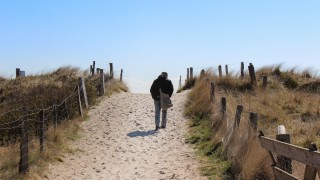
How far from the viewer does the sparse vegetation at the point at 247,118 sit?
845 centimetres

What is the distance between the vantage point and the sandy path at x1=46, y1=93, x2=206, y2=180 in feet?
31.1

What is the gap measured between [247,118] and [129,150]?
3576mm

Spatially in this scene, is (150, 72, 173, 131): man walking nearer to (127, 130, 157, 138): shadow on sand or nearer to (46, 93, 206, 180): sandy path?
(127, 130, 157, 138): shadow on sand

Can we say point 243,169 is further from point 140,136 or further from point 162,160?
point 140,136

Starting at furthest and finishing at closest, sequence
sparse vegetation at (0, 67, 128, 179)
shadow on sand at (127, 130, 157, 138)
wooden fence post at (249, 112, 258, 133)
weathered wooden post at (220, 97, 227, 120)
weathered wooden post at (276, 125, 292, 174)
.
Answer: shadow on sand at (127, 130, 157, 138) → weathered wooden post at (220, 97, 227, 120) → sparse vegetation at (0, 67, 128, 179) → wooden fence post at (249, 112, 258, 133) → weathered wooden post at (276, 125, 292, 174)

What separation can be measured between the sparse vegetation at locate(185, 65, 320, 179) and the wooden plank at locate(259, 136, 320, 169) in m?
0.83

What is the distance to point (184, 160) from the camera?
10594 mm

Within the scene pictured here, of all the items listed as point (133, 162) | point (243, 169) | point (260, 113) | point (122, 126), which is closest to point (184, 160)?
point (133, 162)

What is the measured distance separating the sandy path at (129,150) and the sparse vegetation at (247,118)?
0.55 metres

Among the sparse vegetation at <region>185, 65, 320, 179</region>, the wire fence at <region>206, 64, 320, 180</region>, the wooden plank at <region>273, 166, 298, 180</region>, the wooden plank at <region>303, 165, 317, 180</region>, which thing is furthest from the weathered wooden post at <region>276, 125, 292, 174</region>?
the wooden plank at <region>303, 165, 317, 180</region>

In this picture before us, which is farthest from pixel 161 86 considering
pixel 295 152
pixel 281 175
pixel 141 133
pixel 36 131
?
pixel 295 152

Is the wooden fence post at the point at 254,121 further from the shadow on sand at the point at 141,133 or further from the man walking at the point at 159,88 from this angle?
the man walking at the point at 159,88

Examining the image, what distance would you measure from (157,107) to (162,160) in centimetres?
385

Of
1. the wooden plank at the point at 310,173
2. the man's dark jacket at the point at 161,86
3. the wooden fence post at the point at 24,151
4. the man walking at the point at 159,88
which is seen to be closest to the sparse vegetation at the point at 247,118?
the man walking at the point at 159,88
